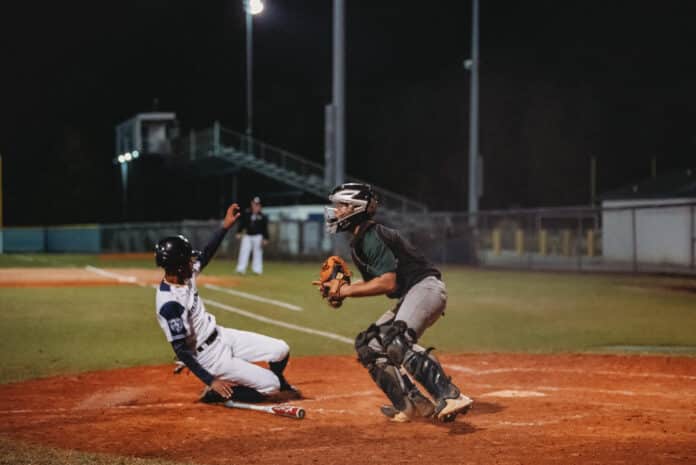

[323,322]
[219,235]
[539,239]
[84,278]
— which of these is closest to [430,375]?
[219,235]

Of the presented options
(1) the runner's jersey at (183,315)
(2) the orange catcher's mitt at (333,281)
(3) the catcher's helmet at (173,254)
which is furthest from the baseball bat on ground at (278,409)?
(3) the catcher's helmet at (173,254)

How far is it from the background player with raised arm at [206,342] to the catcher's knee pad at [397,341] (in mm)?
1480

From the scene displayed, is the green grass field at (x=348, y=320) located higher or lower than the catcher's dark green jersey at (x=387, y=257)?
lower

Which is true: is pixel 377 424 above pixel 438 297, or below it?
below

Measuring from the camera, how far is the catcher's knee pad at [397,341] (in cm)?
637

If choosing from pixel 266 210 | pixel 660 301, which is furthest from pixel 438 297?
pixel 266 210

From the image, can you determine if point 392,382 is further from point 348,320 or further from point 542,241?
point 542,241

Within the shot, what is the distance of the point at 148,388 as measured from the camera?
27.6 ft

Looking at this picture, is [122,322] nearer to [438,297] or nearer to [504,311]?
[504,311]

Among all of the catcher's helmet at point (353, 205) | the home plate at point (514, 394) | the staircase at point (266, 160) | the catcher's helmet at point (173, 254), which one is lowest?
the home plate at point (514, 394)

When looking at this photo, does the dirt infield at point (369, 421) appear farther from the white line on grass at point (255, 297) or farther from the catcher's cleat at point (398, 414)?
the white line on grass at point (255, 297)

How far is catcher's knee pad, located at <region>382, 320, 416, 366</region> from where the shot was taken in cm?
637

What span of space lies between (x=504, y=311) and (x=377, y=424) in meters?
9.47

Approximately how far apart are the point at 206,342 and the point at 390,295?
6.00 feet
